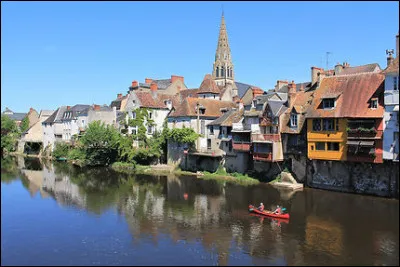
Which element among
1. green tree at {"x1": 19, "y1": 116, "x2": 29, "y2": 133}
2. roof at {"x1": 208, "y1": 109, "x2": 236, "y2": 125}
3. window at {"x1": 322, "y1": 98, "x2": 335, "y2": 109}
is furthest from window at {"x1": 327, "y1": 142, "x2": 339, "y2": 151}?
green tree at {"x1": 19, "y1": 116, "x2": 29, "y2": 133}

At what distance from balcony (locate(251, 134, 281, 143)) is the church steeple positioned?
75697 mm

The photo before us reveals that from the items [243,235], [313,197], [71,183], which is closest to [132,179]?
[71,183]

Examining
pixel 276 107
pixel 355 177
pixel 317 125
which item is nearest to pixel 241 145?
pixel 276 107

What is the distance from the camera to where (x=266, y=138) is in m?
54.9

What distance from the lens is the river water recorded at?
93.0ft

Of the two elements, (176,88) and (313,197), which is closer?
(313,197)

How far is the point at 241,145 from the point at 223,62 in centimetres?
7611

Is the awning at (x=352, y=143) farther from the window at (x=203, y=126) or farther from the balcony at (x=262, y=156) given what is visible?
the window at (x=203, y=126)

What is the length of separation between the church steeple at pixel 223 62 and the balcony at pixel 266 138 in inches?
2980

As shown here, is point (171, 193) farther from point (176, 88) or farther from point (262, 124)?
point (176, 88)

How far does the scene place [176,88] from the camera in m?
107

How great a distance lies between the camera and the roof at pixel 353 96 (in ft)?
149

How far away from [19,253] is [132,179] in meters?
34.0

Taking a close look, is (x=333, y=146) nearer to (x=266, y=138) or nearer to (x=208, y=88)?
(x=266, y=138)
